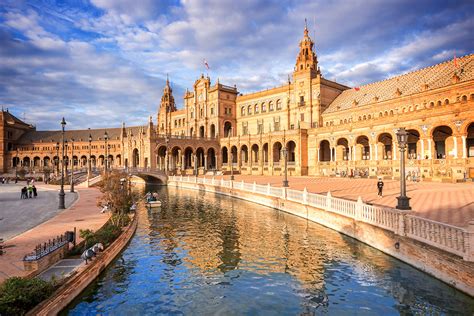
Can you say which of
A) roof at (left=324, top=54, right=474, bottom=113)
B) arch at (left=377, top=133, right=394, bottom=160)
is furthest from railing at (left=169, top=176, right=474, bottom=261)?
roof at (left=324, top=54, right=474, bottom=113)

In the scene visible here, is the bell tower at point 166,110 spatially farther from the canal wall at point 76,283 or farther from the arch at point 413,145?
the canal wall at point 76,283

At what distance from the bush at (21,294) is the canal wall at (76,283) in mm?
170

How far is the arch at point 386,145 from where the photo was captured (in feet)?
149

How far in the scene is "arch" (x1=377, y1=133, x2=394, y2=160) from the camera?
149 feet

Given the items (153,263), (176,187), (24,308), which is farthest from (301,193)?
(176,187)

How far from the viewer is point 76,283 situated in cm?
945

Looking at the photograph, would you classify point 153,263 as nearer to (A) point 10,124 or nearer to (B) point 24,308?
(B) point 24,308

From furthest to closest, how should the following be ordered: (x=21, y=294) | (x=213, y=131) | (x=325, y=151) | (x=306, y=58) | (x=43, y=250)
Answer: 1. (x=213, y=131)
2. (x=306, y=58)
3. (x=325, y=151)
4. (x=43, y=250)
5. (x=21, y=294)

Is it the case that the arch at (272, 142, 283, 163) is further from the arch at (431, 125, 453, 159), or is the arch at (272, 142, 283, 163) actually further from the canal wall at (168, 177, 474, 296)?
the canal wall at (168, 177, 474, 296)

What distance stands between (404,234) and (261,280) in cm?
583

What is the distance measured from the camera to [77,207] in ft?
75.9

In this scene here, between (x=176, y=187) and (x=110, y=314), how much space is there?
1678 inches

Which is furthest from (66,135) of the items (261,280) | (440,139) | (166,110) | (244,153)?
(261,280)

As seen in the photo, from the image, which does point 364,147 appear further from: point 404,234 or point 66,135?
point 66,135
